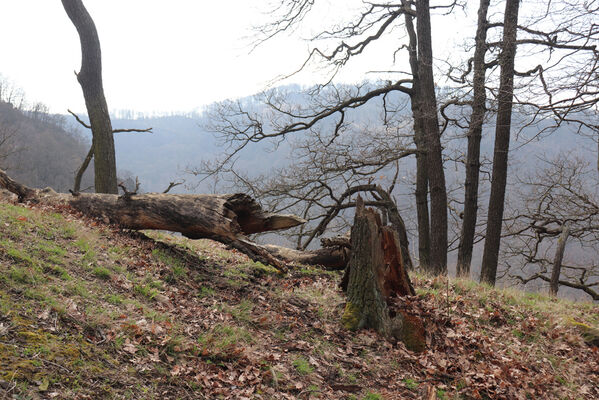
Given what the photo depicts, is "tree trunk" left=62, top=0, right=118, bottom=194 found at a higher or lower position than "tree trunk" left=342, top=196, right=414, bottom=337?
higher

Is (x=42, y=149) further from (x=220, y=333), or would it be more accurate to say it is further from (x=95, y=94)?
(x=220, y=333)

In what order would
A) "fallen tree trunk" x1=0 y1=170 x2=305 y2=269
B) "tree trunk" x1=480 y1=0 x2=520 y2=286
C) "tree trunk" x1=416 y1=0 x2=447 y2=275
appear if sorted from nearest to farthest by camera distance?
"fallen tree trunk" x1=0 y1=170 x2=305 y2=269, "tree trunk" x1=480 y1=0 x2=520 y2=286, "tree trunk" x1=416 y1=0 x2=447 y2=275

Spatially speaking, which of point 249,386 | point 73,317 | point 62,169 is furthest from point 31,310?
point 62,169

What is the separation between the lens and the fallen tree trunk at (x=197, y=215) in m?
6.46

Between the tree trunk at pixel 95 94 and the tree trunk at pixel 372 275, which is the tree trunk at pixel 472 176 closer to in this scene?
the tree trunk at pixel 372 275

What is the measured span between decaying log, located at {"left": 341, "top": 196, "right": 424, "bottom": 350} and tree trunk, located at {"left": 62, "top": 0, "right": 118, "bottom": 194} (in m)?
6.36

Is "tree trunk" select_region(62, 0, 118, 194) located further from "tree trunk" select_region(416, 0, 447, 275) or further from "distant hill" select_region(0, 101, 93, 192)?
"distant hill" select_region(0, 101, 93, 192)

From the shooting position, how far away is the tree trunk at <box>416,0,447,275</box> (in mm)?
10500

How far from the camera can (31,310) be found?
3639 millimetres

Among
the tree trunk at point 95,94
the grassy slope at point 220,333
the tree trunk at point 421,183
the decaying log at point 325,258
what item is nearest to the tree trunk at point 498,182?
the tree trunk at point 421,183

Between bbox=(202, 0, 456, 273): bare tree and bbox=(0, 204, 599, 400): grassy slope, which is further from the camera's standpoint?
bbox=(202, 0, 456, 273): bare tree

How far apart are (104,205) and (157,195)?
1190 millimetres

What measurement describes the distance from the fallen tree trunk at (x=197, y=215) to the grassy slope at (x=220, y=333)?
1.42 ft

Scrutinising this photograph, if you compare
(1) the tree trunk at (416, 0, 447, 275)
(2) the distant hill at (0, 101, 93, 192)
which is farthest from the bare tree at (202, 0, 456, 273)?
(2) the distant hill at (0, 101, 93, 192)
